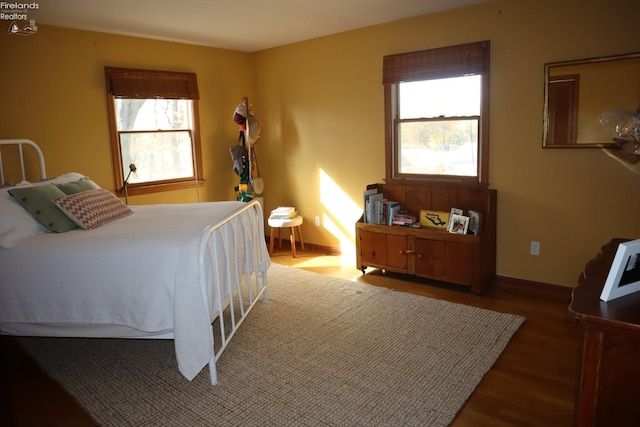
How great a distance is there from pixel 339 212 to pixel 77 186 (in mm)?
2562

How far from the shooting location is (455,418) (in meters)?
2.16

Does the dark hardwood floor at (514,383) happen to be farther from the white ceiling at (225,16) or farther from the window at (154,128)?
the white ceiling at (225,16)

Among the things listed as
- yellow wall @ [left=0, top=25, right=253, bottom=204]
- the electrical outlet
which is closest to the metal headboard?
yellow wall @ [left=0, top=25, right=253, bottom=204]

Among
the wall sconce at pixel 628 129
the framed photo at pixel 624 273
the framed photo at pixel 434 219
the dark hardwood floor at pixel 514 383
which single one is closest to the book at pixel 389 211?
the framed photo at pixel 434 219

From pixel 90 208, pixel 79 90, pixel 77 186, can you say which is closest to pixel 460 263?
pixel 90 208

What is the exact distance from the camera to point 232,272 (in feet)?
9.34

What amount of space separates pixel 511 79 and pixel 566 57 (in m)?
0.40

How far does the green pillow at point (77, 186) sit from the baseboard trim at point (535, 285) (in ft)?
11.0

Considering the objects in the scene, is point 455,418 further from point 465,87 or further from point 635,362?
point 465,87

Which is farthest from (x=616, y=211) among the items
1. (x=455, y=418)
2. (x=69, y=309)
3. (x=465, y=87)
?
(x=69, y=309)

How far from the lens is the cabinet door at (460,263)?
366 centimetres

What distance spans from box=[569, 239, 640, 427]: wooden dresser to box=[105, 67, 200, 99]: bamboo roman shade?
4.10 metres

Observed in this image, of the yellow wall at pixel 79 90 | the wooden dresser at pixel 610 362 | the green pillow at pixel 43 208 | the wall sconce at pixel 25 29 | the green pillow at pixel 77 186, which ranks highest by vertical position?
the wall sconce at pixel 25 29

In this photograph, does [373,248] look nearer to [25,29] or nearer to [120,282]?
[120,282]
